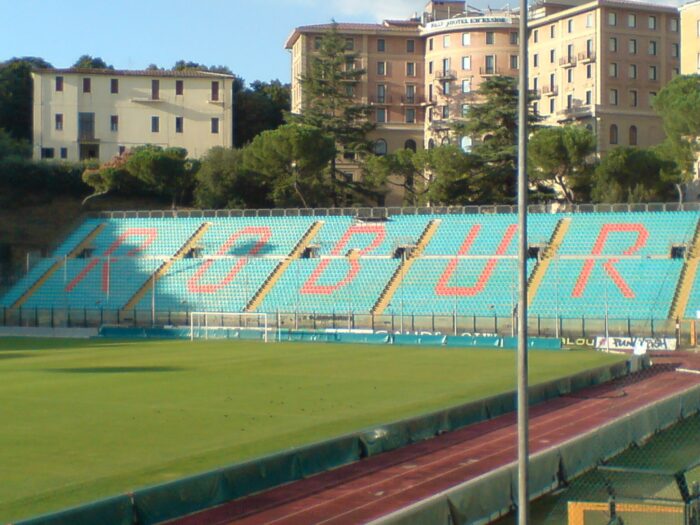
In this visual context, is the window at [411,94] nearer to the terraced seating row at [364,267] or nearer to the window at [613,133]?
the window at [613,133]

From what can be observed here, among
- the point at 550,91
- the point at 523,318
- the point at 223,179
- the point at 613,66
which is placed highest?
the point at 613,66

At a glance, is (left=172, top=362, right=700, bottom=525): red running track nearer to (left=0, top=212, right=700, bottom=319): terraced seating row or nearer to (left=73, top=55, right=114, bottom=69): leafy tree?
(left=0, top=212, right=700, bottom=319): terraced seating row

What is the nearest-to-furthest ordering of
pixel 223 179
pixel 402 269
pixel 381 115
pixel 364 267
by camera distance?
1. pixel 402 269
2. pixel 364 267
3. pixel 223 179
4. pixel 381 115

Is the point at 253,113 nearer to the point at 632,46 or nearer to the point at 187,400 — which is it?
the point at 632,46

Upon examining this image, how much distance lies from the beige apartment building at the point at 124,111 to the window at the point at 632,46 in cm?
3250

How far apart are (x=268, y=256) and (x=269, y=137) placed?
1423 centimetres

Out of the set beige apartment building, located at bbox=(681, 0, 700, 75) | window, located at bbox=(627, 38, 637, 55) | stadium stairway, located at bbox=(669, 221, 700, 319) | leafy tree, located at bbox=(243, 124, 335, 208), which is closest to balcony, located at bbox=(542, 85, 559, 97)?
window, located at bbox=(627, 38, 637, 55)

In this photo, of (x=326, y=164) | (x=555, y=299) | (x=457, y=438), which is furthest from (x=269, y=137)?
(x=457, y=438)

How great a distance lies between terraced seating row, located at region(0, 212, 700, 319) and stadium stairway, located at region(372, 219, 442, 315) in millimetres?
130

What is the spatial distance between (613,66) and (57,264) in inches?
1832

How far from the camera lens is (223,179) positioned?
81438 millimetres

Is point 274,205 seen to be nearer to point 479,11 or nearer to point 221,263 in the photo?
point 221,263

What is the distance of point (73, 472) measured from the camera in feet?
66.2

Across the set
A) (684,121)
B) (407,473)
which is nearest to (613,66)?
(684,121)
